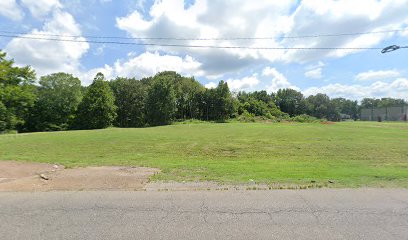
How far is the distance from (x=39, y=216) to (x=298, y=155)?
13.2m

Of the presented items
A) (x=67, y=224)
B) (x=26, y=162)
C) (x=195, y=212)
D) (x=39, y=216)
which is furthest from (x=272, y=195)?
(x=26, y=162)

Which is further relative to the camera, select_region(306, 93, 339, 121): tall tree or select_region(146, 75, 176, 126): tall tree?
select_region(306, 93, 339, 121): tall tree

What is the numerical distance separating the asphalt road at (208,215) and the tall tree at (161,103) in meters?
51.6

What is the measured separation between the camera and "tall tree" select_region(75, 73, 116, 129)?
57250 millimetres

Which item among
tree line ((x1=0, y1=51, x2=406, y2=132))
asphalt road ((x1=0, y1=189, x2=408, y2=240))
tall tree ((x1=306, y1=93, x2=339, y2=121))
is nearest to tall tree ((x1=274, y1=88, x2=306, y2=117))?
A: tall tree ((x1=306, y1=93, x2=339, y2=121))

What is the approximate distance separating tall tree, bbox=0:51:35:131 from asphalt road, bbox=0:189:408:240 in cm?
4293

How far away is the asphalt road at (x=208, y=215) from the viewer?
445cm

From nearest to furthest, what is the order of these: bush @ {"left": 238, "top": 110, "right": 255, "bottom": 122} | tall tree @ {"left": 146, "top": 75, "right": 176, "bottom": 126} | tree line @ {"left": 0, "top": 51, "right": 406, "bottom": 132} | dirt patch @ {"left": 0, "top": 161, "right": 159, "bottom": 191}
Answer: dirt patch @ {"left": 0, "top": 161, "right": 159, "bottom": 191}
tree line @ {"left": 0, "top": 51, "right": 406, "bottom": 132}
tall tree @ {"left": 146, "top": 75, "right": 176, "bottom": 126}
bush @ {"left": 238, "top": 110, "right": 255, "bottom": 122}

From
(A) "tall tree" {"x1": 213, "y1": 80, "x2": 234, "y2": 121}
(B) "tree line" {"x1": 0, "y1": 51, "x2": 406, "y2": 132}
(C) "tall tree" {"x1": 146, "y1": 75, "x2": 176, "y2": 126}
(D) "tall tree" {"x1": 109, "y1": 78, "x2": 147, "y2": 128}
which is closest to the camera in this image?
(B) "tree line" {"x1": 0, "y1": 51, "x2": 406, "y2": 132}

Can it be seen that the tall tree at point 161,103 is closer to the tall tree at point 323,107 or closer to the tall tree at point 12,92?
the tall tree at point 12,92

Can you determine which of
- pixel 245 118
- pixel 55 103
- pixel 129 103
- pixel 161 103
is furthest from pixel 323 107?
pixel 55 103

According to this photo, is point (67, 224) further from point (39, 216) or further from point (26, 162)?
point (26, 162)

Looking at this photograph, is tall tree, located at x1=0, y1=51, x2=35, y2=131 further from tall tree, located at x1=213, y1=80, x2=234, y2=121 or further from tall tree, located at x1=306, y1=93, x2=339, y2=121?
tall tree, located at x1=306, y1=93, x2=339, y2=121

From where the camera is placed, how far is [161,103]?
58.4 metres
